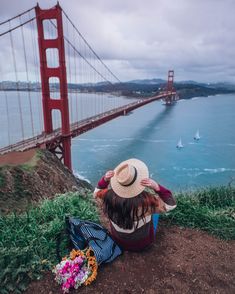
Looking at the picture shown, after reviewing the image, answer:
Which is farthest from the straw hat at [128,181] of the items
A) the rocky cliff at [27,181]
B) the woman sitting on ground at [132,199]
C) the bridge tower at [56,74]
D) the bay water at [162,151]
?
the bridge tower at [56,74]

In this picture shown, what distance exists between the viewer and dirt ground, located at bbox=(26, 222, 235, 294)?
4.99 ft

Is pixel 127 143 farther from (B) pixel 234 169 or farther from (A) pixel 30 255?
(A) pixel 30 255

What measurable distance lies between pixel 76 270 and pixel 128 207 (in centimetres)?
47

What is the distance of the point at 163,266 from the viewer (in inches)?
66.9

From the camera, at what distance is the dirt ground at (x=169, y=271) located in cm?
152

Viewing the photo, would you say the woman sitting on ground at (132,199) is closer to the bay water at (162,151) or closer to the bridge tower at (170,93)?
the bay water at (162,151)

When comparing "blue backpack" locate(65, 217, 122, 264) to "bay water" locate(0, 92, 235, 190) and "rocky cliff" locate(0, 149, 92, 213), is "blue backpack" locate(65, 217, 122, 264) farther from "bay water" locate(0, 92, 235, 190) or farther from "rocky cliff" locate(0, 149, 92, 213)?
"bay water" locate(0, 92, 235, 190)

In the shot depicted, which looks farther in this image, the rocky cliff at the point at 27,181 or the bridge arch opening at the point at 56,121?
the bridge arch opening at the point at 56,121

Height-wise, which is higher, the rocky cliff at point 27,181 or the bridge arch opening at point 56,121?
the rocky cliff at point 27,181

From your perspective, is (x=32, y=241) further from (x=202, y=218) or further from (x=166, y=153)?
(x=166, y=153)

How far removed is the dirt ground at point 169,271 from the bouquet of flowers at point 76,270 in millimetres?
47

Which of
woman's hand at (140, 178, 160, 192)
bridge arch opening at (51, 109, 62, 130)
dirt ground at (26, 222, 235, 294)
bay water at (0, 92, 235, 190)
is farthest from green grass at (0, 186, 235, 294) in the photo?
bridge arch opening at (51, 109, 62, 130)

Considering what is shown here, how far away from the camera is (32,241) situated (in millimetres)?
1734

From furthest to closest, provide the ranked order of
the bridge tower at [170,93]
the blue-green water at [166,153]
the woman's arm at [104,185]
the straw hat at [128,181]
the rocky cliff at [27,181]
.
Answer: the bridge tower at [170,93] → the blue-green water at [166,153] → the rocky cliff at [27,181] → the woman's arm at [104,185] → the straw hat at [128,181]
